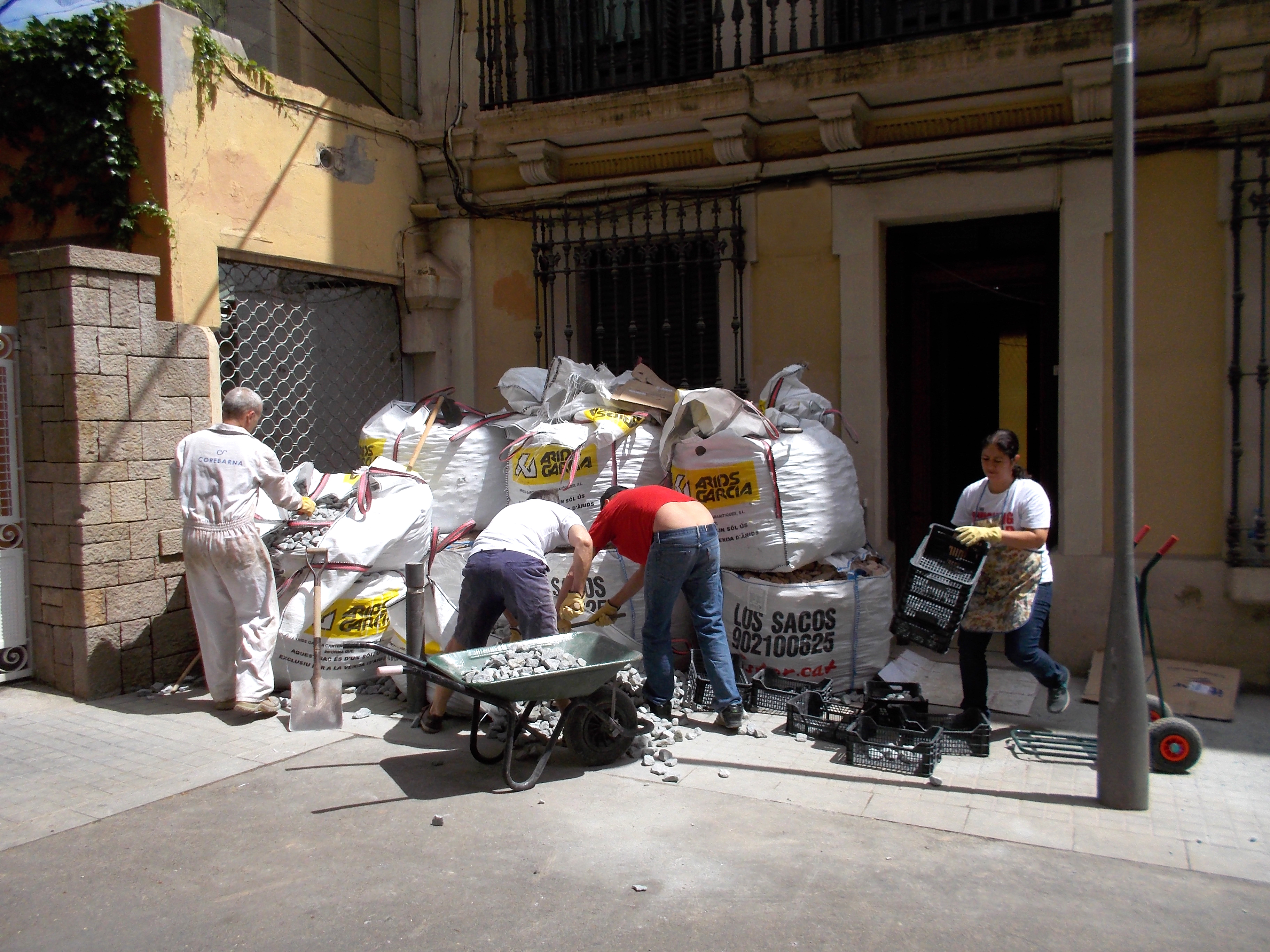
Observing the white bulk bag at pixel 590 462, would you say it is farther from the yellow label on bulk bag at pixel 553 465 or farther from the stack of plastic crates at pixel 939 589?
the stack of plastic crates at pixel 939 589

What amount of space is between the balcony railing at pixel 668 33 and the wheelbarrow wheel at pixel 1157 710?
13.0 ft

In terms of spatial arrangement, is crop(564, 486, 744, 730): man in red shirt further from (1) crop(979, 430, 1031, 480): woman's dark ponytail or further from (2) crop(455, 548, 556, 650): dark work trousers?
(1) crop(979, 430, 1031, 480): woman's dark ponytail

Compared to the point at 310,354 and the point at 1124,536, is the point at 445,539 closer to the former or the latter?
the point at 310,354

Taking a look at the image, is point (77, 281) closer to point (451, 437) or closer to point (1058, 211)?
point (451, 437)

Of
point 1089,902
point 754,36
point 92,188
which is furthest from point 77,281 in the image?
point 1089,902

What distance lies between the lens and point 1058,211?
6453 mm

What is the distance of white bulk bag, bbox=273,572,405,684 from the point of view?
574 centimetres

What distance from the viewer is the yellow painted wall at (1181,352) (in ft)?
19.4

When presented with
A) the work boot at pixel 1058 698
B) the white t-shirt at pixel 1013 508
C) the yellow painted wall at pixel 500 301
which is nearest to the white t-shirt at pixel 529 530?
the white t-shirt at pixel 1013 508

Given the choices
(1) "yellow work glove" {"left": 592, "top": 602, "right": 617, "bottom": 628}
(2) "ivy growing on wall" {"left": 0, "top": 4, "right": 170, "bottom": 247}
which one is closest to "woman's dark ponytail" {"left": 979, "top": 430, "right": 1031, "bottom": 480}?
(1) "yellow work glove" {"left": 592, "top": 602, "right": 617, "bottom": 628}

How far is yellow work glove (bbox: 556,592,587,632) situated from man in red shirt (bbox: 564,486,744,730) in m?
0.16

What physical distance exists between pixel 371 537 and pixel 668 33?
14.0 feet

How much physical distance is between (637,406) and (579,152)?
2.37m

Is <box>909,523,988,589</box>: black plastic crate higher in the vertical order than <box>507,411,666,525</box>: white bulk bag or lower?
lower
